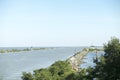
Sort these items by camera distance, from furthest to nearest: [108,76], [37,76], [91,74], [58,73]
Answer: [58,73] → [37,76] → [91,74] → [108,76]

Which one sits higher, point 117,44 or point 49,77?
point 117,44

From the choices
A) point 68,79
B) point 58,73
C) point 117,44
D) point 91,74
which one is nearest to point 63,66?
point 58,73

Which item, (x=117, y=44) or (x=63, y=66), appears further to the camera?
(x=63, y=66)

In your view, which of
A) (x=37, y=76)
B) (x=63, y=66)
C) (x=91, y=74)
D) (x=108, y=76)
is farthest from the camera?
(x=63, y=66)

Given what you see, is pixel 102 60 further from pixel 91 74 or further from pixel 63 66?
pixel 63 66

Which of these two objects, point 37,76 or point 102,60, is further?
point 37,76

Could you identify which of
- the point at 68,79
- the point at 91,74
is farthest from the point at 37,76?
the point at 91,74

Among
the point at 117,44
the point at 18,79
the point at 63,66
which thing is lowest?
the point at 18,79

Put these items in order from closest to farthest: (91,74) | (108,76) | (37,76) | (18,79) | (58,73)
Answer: (108,76) < (91,74) < (37,76) < (58,73) < (18,79)

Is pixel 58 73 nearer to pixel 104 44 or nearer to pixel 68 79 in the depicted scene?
pixel 68 79
